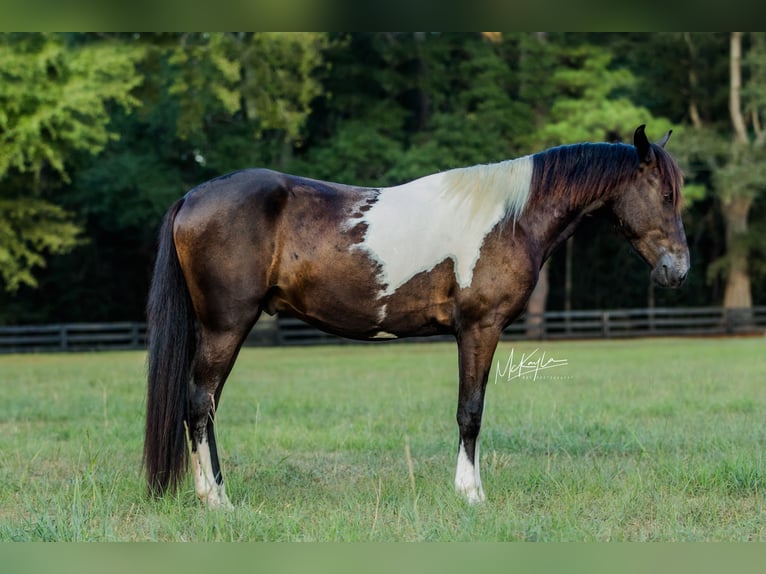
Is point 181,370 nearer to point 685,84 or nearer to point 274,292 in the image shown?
point 274,292

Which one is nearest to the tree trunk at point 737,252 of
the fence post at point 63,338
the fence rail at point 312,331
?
the fence rail at point 312,331

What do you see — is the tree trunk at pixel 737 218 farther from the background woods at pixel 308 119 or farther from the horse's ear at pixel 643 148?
the horse's ear at pixel 643 148

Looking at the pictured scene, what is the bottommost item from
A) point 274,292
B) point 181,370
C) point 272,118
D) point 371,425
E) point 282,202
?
point 371,425

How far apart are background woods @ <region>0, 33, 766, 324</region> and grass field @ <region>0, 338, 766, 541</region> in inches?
471

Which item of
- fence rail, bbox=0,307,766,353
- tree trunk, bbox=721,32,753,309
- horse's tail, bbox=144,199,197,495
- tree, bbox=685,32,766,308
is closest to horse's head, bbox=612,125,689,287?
horse's tail, bbox=144,199,197,495

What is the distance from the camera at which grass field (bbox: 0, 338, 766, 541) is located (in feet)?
13.8

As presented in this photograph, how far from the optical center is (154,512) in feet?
15.2

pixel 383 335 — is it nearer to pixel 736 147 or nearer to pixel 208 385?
pixel 208 385

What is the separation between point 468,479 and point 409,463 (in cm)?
62

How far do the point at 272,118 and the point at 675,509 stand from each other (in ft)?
65.2

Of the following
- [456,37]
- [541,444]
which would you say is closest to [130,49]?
[456,37]

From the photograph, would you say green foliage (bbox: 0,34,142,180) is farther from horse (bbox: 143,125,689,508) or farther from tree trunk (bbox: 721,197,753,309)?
tree trunk (bbox: 721,197,753,309)

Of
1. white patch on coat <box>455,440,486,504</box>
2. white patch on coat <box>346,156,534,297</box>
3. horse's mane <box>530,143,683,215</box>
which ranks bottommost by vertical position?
white patch on coat <box>455,440,486,504</box>

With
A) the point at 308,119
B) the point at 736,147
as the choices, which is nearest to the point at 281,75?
the point at 308,119
